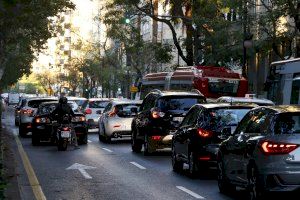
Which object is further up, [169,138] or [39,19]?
[39,19]

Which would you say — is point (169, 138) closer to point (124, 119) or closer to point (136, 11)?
point (124, 119)

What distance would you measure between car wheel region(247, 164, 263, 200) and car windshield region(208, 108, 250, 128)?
12.8 ft

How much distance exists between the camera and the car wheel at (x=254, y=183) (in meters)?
11.0

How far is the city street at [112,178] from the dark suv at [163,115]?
469mm

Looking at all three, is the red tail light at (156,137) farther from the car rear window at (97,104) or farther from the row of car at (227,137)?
the car rear window at (97,104)

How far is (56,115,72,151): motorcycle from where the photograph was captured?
23.7 meters

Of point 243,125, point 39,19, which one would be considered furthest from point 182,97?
point 39,19

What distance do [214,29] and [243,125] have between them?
106ft

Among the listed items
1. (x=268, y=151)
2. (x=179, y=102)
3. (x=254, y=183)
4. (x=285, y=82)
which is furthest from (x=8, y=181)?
(x=285, y=82)

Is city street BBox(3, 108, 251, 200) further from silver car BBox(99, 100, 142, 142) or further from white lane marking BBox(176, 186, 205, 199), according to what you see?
silver car BBox(99, 100, 142, 142)

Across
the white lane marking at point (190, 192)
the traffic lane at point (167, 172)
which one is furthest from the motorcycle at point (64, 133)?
the white lane marking at point (190, 192)

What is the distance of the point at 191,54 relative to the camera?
160 ft

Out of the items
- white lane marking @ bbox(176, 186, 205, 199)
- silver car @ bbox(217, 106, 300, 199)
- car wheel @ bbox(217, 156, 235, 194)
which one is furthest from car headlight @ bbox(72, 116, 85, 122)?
silver car @ bbox(217, 106, 300, 199)

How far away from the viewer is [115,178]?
1600 centimetres
